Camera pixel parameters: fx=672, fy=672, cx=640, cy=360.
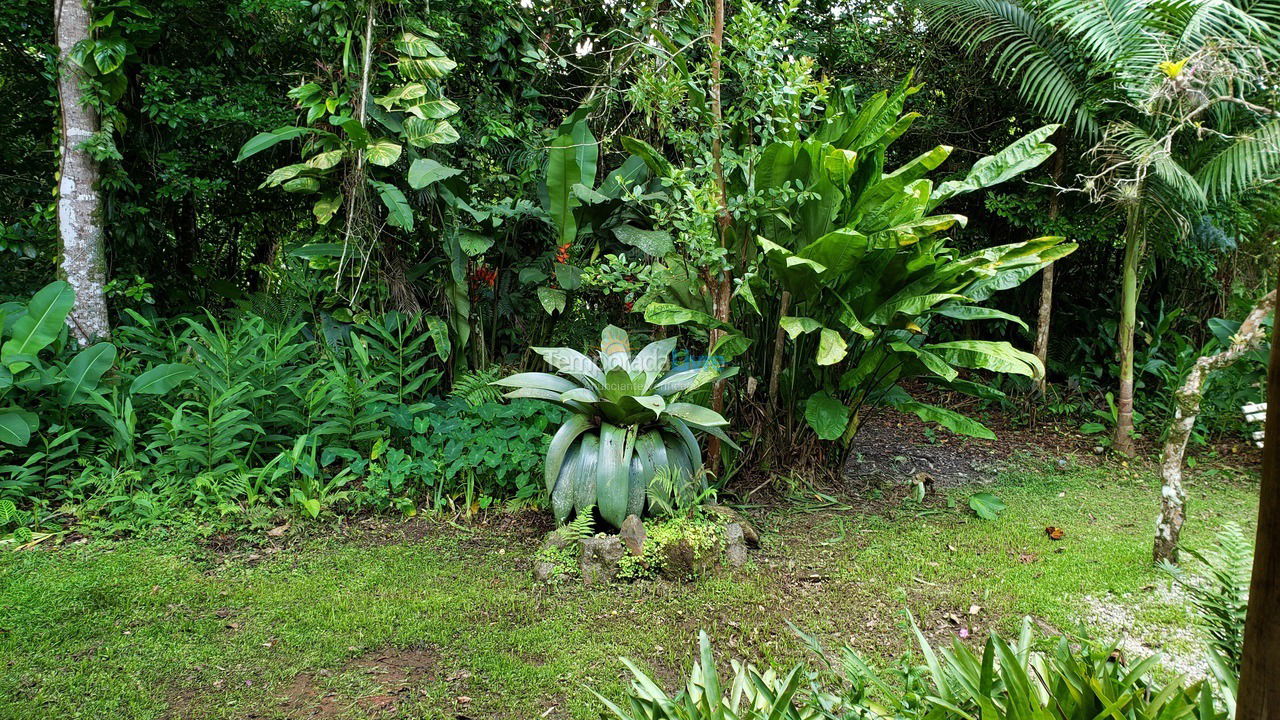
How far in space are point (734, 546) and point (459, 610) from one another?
1.05 meters

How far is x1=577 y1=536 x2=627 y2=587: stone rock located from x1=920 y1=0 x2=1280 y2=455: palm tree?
276cm

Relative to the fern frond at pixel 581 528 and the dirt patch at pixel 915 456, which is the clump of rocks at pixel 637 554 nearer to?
the fern frond at pixel 581 528

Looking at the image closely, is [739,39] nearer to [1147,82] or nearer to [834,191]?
[834,191]

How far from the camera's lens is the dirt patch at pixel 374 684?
178 centimetres

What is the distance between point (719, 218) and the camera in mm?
3088

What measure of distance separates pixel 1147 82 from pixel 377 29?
4017 mm

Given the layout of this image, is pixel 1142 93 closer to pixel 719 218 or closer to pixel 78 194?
pixel 719 218

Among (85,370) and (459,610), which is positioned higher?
(85,370)

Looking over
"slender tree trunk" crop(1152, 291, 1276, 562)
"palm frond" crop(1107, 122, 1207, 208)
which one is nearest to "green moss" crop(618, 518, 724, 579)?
"slender tree trunk" crop(1152, 291, 1276, 562)

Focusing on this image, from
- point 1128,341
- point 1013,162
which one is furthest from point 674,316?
point 1128,341

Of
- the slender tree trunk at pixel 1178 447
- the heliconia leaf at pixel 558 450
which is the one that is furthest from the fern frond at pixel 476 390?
the slender tree trunk at pixel 1178 447

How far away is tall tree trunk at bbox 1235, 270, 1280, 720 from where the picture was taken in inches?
29.0

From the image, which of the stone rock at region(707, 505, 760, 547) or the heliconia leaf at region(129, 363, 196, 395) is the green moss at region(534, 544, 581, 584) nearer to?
the stone rock at region(707, 505, 760, 547)

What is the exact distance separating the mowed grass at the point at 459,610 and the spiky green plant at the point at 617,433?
35 centimetres
